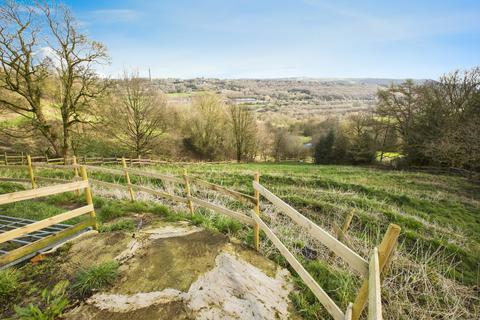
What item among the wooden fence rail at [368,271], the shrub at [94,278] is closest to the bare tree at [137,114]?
the shrub at [94,278]

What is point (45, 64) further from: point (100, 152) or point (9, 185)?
point (100, 152)

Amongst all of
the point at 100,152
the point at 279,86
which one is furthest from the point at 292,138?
the point at 279,86

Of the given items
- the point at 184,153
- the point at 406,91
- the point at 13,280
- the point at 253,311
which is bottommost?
the point at 184,153

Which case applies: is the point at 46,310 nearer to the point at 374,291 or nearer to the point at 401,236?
the point at 374,291

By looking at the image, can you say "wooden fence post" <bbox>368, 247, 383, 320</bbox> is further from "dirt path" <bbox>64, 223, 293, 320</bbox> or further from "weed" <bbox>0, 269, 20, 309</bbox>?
"weed" <bbox>0, 269, 20, 309</bbox>

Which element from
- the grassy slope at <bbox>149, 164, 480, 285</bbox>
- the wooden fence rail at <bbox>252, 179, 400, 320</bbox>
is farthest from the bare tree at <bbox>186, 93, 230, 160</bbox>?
the wooden fence rail at <bbox>252, 179, 400, 320</bbox>

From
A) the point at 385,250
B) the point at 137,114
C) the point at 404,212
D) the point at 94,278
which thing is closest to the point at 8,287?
the point at 94,278

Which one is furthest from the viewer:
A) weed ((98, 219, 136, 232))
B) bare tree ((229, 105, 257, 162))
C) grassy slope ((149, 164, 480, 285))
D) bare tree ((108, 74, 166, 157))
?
bare tree ((229, 105, 257, 162))

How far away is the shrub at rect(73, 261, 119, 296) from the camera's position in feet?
9.29

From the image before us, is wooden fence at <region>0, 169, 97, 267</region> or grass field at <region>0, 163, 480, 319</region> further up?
wooden fence at <region>0, 169, 97, 267</region>

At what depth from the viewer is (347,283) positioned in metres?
3.21

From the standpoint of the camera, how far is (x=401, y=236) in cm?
649

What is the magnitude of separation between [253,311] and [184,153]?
2856cm

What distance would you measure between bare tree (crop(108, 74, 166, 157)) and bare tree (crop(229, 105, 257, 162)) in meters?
12.3
